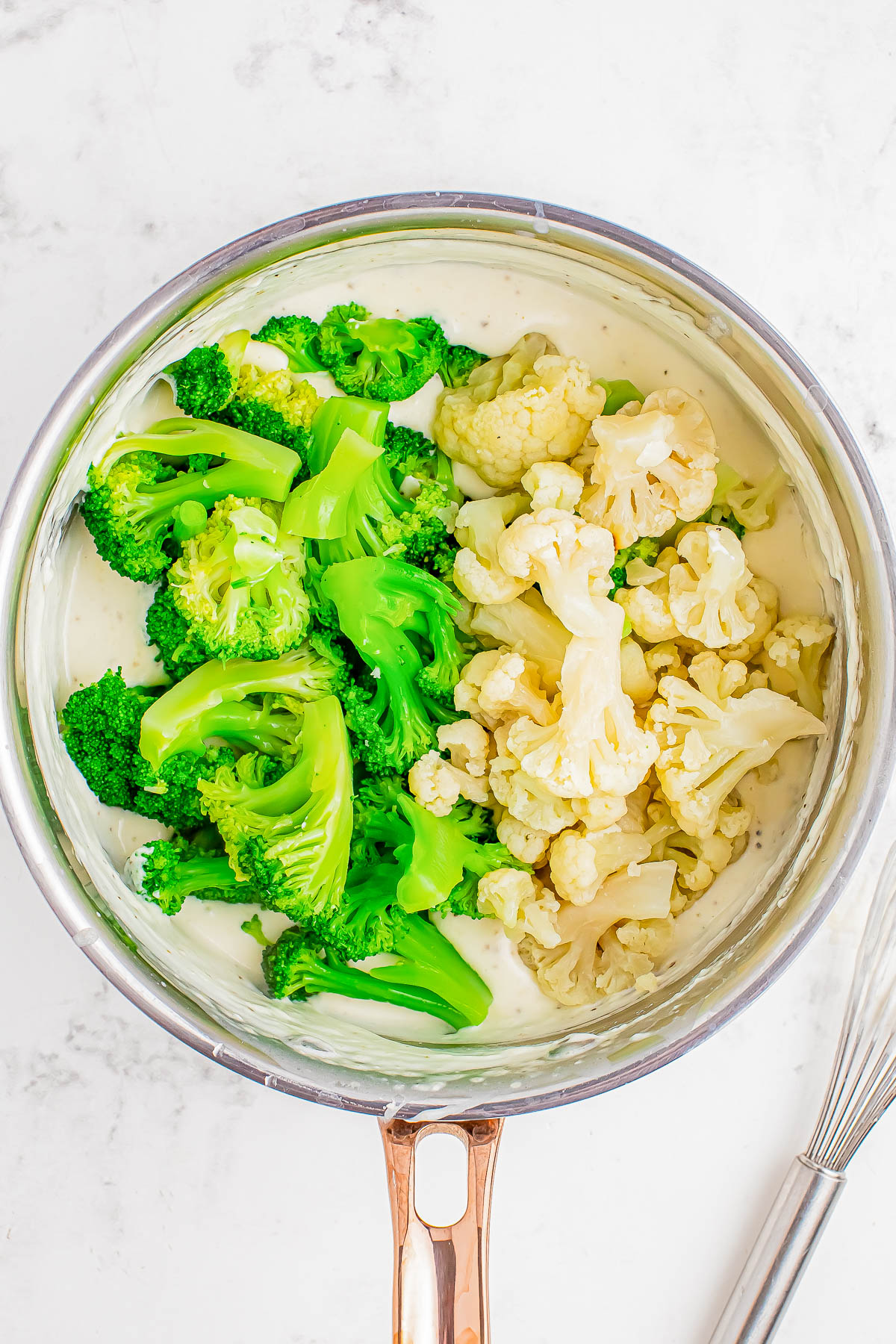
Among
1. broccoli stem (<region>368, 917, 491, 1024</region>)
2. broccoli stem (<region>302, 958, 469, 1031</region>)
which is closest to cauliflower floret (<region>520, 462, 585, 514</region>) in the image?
broccoli stem (<region>368, 917, 491, 1024</region>)

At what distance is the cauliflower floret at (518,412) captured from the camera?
1.41 meters

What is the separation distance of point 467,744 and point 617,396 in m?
0.60

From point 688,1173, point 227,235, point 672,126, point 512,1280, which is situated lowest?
point 512,1280

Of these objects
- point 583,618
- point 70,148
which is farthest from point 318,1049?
point 70,148

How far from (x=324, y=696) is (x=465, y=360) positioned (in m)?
0.57

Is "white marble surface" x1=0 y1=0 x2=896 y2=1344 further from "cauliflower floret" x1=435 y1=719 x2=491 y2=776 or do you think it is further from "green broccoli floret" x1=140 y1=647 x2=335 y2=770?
"cauliflower floret" x1=435 y1=719 x2=491 y2=776

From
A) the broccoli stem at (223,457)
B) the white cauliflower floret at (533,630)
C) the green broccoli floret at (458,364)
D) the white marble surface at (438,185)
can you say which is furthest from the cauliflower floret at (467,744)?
the white marble surface at (438,185)

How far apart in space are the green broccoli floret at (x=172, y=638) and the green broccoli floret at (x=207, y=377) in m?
0.21

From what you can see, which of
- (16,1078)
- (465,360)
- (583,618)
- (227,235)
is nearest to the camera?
(583,618)

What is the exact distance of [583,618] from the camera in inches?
54.2

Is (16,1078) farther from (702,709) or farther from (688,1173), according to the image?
(702,709)

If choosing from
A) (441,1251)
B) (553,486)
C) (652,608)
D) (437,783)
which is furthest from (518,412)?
(441,1251)

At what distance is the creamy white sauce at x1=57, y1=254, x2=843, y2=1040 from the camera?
59.5 inches

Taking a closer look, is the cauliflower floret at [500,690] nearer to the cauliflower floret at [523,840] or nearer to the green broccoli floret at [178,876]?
the cauliflower floret at [523,840]
